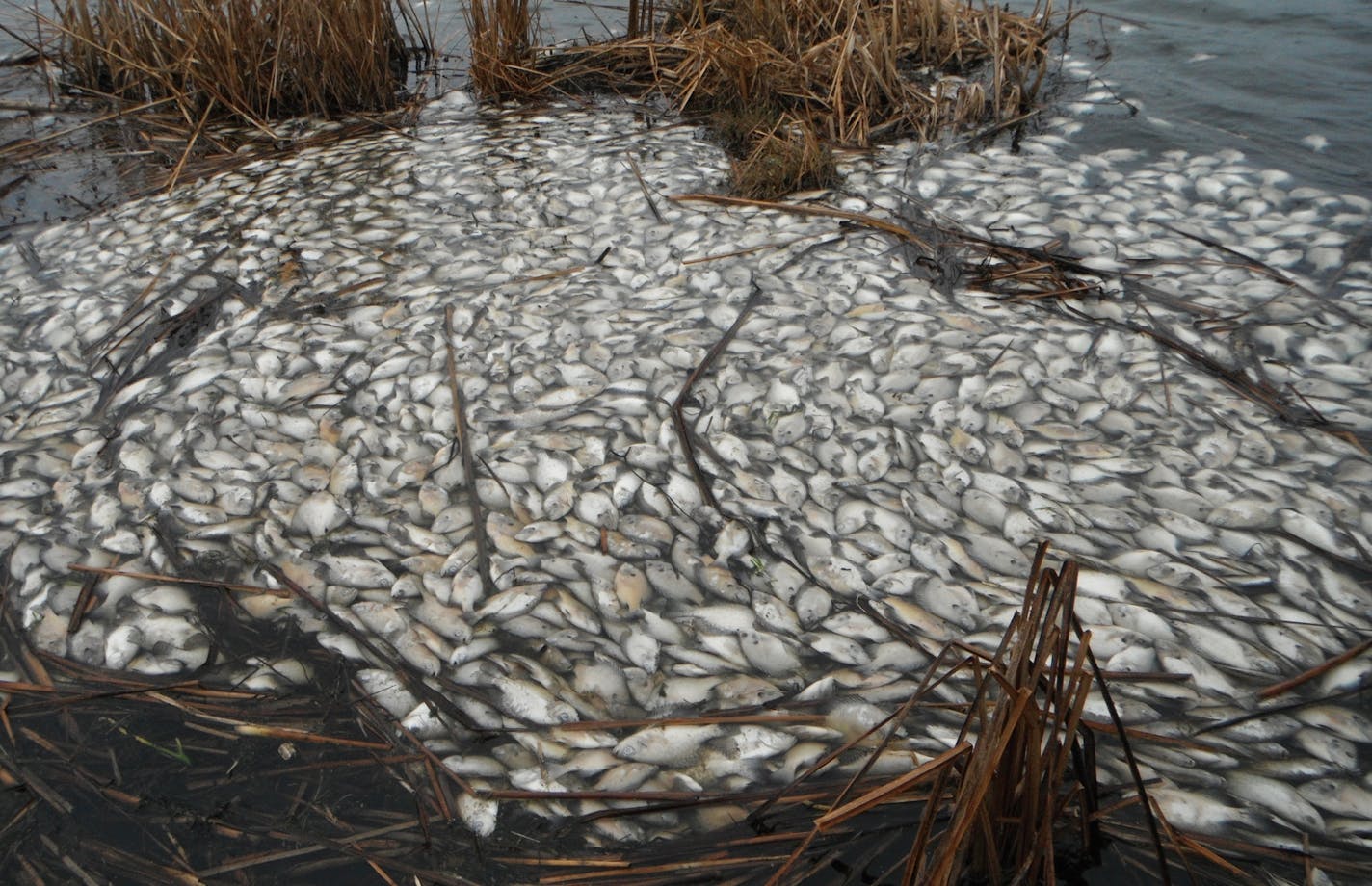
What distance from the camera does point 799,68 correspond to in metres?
5.32

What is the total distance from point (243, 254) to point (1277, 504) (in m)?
3.91

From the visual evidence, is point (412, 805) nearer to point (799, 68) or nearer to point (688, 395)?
point (688, 395)

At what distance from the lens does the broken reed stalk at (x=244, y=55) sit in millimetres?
5477

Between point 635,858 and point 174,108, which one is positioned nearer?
point 635,858

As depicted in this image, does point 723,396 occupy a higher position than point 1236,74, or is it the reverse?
point 1236,74

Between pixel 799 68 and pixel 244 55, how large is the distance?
310cm

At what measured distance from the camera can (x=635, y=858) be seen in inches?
76.5

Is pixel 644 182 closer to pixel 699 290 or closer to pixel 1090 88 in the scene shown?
pixel 699 290

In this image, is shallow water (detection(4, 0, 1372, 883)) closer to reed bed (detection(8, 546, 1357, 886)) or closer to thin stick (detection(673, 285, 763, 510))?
thin stick (detection(673, 285, 763, 510))

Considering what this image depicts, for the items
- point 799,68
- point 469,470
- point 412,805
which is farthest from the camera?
point 799,68

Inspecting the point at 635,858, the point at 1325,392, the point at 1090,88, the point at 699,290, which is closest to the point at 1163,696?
the point at 635,858

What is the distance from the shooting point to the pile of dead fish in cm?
226

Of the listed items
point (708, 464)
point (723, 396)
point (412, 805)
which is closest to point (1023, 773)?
point (412, 805)

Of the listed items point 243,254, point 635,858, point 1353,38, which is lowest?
point 635,858
